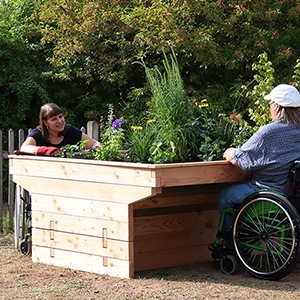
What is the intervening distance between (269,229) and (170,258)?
1.01 metres

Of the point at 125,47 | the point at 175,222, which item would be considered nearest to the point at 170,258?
the point at 175,222

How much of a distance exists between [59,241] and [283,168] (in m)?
2.05

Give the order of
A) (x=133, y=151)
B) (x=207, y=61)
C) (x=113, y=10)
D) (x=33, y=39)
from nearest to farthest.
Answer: (x=133, y=151) < (x=207, y=61) < (x=113, y=10) < (x=33, y=39)

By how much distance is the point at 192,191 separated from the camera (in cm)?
478

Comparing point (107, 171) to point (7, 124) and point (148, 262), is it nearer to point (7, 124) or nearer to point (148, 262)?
point (148, 262)

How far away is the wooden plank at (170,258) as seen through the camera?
15.1ft

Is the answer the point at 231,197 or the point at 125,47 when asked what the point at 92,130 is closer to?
the point at 231,197

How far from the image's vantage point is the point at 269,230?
4.12 metres

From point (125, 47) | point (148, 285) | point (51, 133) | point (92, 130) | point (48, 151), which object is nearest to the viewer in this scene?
point (148, 285)

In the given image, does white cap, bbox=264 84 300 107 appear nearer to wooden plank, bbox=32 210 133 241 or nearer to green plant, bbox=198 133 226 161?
green plant, bbox=198 133 226 161

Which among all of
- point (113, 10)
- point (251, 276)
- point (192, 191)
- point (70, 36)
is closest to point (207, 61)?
point (113, 10)

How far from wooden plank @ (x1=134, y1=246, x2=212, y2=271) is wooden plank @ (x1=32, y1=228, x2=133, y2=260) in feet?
1.01

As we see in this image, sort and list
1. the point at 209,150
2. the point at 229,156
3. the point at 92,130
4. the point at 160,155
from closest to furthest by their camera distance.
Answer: the point at 160,155
the point at 229,156
the point at 209,150
the point at 92,130

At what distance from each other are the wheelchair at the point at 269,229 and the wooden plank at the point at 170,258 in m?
0.48
